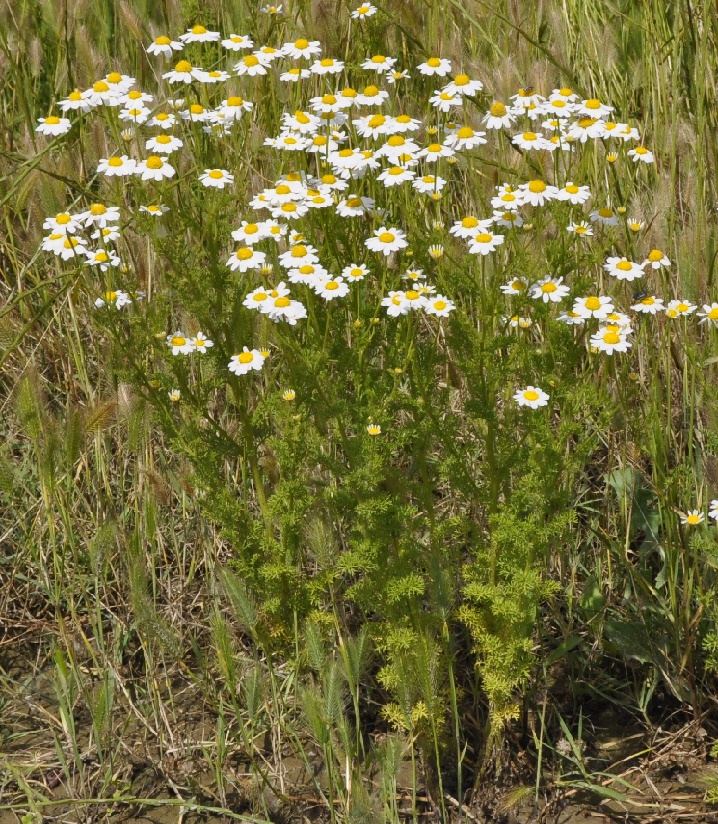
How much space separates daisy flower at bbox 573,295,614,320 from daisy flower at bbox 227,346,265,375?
0.60 meters

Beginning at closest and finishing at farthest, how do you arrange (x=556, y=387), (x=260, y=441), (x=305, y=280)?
(x=305, y=280) < (x=556, y=387) < (x=260, y=441)

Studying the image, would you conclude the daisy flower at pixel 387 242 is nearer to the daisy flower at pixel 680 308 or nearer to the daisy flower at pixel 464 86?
the daisy flower at pixel 464 86

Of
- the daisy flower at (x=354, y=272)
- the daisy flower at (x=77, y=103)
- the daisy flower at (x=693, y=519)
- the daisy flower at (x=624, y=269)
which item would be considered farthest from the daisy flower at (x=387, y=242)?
the daisy flower at (x=693, y=519)

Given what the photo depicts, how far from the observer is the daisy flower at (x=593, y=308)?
186 cm

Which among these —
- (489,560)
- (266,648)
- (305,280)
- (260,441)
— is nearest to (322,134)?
(305,280)

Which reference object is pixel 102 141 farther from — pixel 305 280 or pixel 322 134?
pixel 305 280

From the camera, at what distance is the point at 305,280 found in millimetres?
1800

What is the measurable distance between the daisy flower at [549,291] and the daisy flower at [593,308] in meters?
0.04

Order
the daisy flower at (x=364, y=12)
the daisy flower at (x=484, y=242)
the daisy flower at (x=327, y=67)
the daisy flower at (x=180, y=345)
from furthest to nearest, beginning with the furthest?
the daisy flower at (x=364, y=12) → the daisy flower at (x=327, y=67) → the daisy flower at (x=180, y=345) → the daisy flower at (x=484, y=242)

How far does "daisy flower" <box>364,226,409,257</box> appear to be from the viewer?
1.87 m

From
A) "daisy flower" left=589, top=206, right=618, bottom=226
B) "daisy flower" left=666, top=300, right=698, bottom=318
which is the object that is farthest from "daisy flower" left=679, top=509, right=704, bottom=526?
"daisy flower" left=589, top=206, right=618, bottom=226

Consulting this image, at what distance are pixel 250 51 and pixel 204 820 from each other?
2123 millimetres

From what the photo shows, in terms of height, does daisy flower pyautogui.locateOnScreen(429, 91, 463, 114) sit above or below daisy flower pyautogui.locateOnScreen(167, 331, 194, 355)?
above

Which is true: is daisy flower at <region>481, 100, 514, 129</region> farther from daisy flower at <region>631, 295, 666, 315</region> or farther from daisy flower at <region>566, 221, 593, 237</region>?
daisy flower at <region>631, 295, 666, 315</region>
